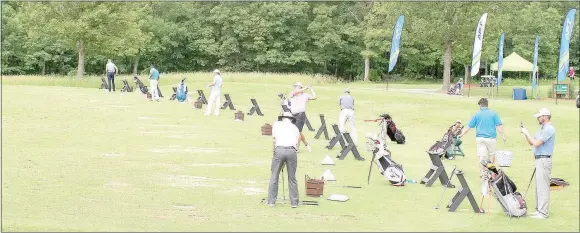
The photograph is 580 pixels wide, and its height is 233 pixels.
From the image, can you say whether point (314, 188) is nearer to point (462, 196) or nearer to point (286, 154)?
point (286, 154)

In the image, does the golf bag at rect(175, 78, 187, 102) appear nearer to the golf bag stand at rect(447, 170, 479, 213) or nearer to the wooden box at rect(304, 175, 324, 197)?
the wooden box at rect(304, 175, 324, 197)

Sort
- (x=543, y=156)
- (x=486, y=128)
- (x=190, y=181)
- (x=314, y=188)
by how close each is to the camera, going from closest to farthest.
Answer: (x=543, y=156) < (x=314, y=188) < (x=190, y=181) < (x=486, y=128)

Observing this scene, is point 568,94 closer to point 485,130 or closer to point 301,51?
point 485,130

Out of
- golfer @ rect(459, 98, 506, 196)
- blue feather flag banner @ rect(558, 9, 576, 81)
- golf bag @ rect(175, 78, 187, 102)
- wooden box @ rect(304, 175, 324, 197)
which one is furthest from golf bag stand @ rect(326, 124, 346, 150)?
golf bag @ rect(175, 78, 187, 102)

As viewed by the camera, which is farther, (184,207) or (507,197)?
(184,207)

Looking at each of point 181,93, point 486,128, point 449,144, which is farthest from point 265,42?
point 486,128

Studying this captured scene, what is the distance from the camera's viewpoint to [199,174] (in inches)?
805

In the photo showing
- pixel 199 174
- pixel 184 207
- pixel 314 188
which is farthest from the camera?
pixel 199 174

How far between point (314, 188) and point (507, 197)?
4.05 metres

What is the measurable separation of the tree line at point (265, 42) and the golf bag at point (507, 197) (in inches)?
2522

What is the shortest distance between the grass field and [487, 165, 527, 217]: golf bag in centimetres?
31

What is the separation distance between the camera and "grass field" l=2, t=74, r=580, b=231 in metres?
14.9

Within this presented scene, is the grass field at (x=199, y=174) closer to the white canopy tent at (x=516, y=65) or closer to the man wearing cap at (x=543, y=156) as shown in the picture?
the man wearing cap at (x=543, y=156)

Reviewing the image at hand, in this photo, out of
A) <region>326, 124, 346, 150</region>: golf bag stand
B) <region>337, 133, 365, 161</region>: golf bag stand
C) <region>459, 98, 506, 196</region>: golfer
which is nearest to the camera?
<region>459, 98, 506, 196</region>: golfer
